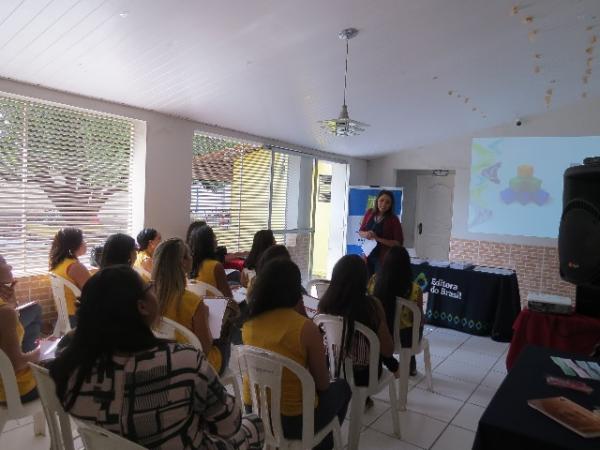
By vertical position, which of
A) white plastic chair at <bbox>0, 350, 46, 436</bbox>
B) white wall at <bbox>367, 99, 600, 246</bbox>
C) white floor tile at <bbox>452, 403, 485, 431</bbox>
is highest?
white wall at <bbox>367, 99, 600, 246</bbox>

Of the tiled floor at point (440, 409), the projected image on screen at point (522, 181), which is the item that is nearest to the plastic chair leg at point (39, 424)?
the tiled floor at point (440, 409)

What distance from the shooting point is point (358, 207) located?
7156 millimetres

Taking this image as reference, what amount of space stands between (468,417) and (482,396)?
1.31ft

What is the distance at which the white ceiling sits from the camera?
8.39ft

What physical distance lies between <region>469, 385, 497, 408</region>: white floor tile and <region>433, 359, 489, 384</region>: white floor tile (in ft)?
0.43

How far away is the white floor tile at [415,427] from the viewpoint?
8.16ft

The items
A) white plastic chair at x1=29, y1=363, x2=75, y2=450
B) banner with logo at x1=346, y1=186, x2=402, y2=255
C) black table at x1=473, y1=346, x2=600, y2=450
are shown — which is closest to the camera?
black table at x1=473, y1=346, x2=600, y2=450

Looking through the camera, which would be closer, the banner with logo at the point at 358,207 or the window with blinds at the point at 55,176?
the window with blinds at the point at 55,176

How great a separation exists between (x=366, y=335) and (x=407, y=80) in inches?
117

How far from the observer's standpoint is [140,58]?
3008mm

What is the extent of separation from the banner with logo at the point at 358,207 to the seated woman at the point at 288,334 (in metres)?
5.21

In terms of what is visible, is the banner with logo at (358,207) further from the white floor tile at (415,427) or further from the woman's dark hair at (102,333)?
the woman's dark hair at (102,333)

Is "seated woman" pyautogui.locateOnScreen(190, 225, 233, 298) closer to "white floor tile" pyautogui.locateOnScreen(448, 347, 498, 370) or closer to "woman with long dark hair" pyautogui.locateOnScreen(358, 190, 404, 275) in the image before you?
"woman with long dark hair" pyautogui.locateOnScreen(358, 190, 404, 275)

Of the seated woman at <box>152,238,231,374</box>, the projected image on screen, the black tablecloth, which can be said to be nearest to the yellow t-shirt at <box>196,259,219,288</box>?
the seated woman at <box>152,238,231,374</box>
